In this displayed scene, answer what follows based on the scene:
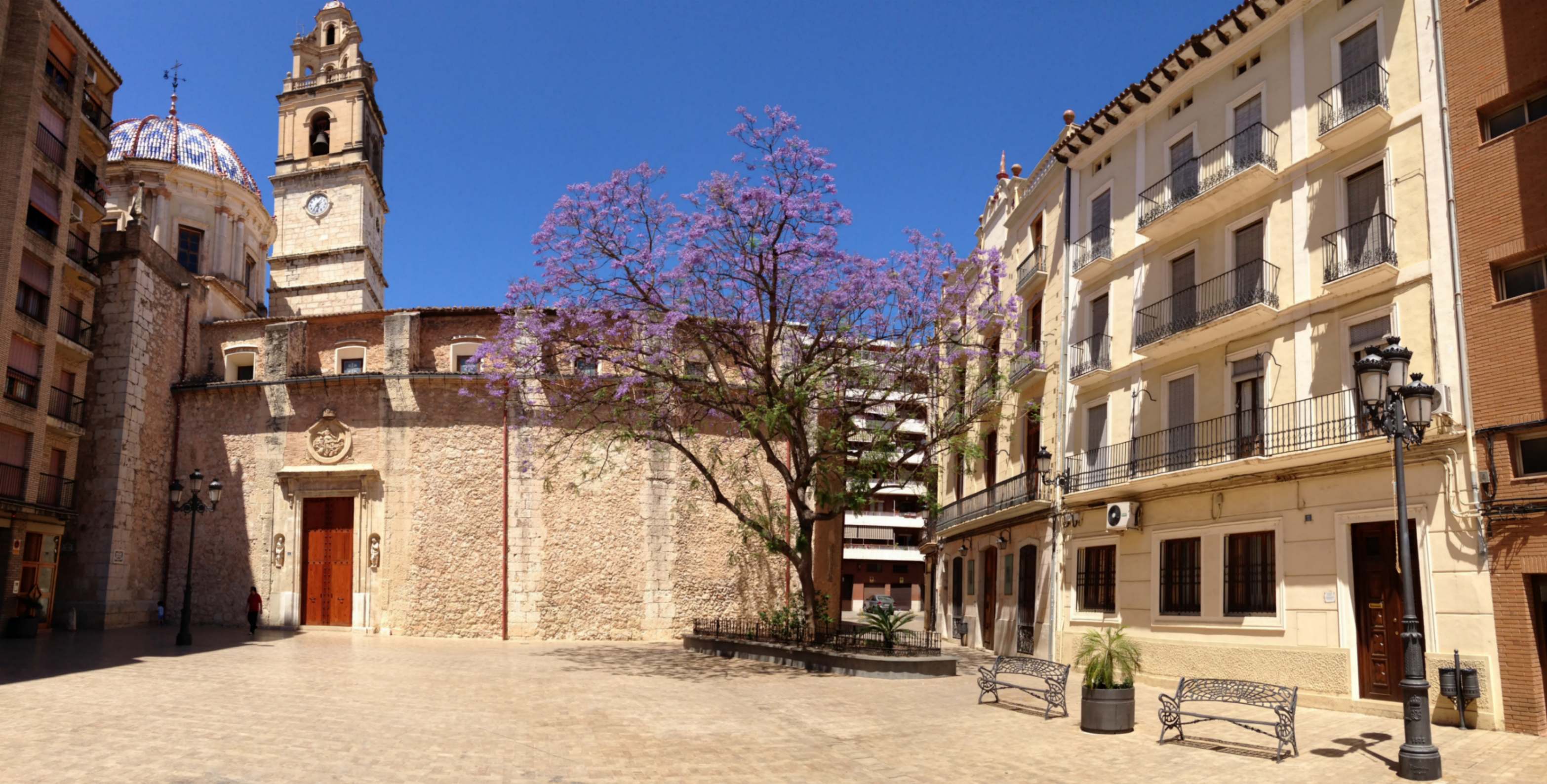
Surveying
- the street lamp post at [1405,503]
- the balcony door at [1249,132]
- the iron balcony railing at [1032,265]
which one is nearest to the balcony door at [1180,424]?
the balcony door at [1249,132]

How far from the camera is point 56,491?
26.2 metres

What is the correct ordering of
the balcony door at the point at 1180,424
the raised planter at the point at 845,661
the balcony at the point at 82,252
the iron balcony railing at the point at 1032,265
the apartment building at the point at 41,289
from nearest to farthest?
the raised planter at the point at 845,661
the balcony door at the point at 1180,424
the apartment building at the point at 41,289
the iron balcony railing at the point at 1032,265
the balcony at the point at 82,252

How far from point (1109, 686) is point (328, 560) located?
73.0ft

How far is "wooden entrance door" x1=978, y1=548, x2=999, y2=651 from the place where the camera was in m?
26.9

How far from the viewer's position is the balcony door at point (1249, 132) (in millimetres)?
17312

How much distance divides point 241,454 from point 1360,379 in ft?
89.5

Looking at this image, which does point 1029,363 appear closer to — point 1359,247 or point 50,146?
point 1359,247

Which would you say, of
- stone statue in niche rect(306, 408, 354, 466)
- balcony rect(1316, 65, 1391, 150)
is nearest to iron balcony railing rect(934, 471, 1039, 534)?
balcony rect(1316, 65, 1391, 150)

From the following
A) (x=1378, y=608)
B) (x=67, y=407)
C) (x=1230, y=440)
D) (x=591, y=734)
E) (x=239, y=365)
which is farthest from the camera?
(x=239, y=365)

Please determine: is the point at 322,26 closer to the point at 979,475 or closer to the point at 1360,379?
the point at 979,475

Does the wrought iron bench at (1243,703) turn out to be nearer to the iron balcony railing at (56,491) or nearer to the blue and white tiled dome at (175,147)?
the iron balcony railing at (56,491)

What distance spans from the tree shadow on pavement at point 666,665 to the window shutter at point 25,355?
14.9m

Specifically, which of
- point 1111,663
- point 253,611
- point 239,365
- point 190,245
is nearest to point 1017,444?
point 1111,663

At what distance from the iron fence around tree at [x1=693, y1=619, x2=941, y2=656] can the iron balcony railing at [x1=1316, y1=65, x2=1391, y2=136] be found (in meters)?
11.0
